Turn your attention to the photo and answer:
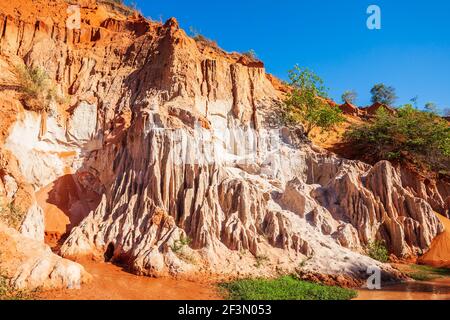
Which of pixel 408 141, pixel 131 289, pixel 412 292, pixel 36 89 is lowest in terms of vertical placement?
pixel 131 289

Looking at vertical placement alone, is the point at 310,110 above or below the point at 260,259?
above

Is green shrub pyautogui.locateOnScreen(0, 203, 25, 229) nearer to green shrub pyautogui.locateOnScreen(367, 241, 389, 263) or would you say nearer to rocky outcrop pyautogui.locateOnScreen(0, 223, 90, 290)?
rocky outcrop pyautogui.locateOnScreen(0, 223, 90, 290)

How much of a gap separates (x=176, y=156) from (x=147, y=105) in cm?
506

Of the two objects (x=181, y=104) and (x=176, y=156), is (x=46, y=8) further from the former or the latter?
(x=176, y=156)

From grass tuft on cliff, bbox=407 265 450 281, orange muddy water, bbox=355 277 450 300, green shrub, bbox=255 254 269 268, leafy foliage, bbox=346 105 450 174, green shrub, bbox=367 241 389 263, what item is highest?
leafy foliage, bbox=346 105 450 174

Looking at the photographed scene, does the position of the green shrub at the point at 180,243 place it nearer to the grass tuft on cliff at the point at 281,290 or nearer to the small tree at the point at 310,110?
the grass tuft on cliff at the point at 281,290

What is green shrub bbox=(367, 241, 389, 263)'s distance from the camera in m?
16.1

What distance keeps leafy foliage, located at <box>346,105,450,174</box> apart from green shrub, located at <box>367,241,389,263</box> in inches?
317

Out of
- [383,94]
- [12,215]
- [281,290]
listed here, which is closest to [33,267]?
[12,215]

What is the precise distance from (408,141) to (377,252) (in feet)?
35.0

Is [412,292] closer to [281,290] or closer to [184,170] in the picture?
[281,290]

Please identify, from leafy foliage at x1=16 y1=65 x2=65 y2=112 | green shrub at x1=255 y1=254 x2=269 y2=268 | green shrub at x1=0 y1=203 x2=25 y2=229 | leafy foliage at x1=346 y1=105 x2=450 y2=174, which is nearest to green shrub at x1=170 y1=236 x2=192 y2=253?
green shrub at x1=255 y1=254 x2=269 y2=268

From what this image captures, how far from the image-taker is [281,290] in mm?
11961

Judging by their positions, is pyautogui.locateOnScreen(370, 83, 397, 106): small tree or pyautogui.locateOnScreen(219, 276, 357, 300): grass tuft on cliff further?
pyautogui.locateOnScreen(370, 83, 397, 106): small tree
